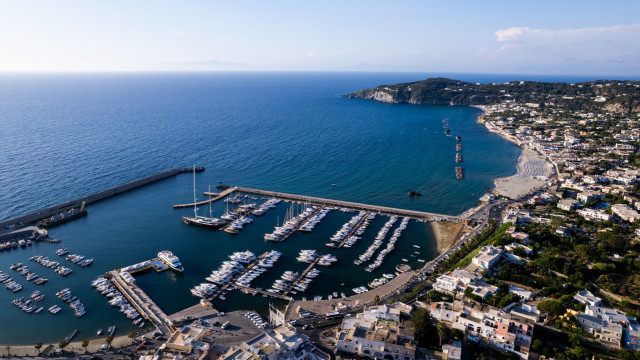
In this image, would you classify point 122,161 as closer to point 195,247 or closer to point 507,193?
point 195,247

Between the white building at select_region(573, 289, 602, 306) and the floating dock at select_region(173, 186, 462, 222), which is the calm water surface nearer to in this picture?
the floating dock at select_region(173, 186, 462, 222)

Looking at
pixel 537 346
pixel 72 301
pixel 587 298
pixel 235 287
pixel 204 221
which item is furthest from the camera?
pixel 204 221

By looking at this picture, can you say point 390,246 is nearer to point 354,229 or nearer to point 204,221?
point 354,229

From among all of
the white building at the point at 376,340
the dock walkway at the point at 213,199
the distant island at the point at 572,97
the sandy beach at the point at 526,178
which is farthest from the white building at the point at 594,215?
the distant island at the point at 572,97

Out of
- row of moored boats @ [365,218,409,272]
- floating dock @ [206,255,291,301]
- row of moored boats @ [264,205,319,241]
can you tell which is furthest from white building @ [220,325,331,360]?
row of moored boats @ [264,205,319,241]

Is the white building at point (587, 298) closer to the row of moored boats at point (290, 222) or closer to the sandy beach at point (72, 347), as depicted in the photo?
the row of moored boats at point (290, 222)

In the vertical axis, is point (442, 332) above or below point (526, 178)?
below

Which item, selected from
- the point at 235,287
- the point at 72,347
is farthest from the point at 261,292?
the point at 72,347
